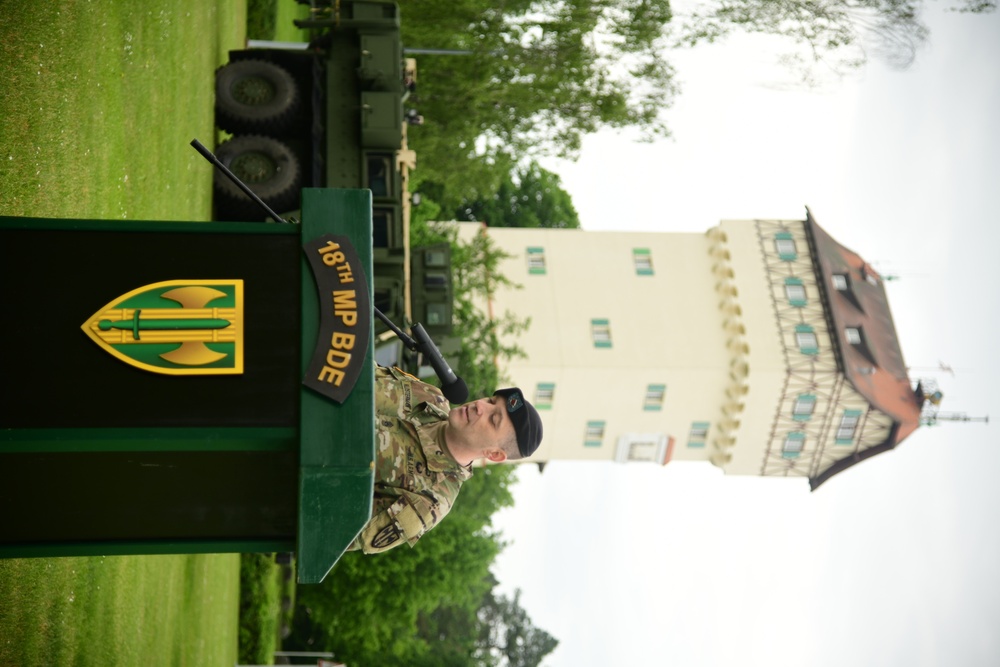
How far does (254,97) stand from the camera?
14.8m

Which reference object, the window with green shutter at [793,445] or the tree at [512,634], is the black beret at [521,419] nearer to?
the window with green shutter at [793,445]

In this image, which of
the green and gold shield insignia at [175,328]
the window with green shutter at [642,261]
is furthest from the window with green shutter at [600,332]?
the green and gold shield insignia at [175,328]

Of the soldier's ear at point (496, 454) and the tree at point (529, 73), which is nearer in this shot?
the soldier's ear at point (496, 454)

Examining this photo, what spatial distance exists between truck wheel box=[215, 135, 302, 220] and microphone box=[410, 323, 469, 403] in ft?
29.1

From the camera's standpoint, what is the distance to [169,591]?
11.1 metres

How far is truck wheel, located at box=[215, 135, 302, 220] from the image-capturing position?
1423 centimetres

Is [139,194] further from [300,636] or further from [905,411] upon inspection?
[300,636]


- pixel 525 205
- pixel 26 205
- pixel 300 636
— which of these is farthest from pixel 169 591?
pixel 525 205

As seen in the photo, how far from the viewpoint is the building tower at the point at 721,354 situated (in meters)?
26.8

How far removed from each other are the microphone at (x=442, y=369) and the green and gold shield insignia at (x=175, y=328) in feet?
4.75

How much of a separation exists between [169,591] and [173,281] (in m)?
7.66

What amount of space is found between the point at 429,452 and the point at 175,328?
2.10 metres

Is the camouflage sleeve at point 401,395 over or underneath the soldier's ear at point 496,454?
over

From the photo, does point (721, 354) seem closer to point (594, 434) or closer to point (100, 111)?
point (594, 434)
